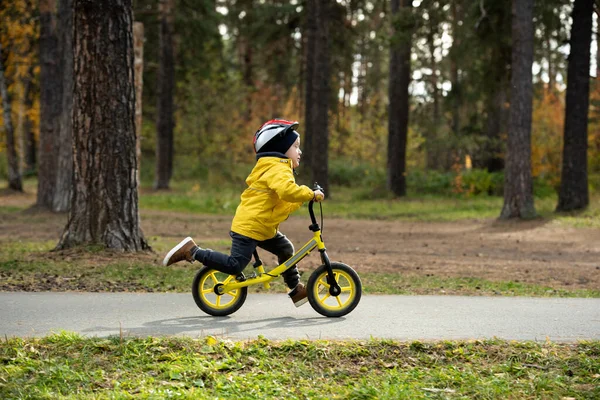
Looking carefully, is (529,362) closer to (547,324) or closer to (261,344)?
(547,324)

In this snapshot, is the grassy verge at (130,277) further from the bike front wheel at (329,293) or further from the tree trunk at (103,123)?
the bike front wheel at (329,293)

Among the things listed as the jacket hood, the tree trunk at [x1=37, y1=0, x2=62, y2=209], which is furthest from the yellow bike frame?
the tree trunk at [x1=37, y1=0, x2=62, y2=209]

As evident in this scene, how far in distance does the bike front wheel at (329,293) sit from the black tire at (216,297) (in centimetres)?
65

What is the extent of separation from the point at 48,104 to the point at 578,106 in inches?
553

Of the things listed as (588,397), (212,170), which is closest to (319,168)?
(212,170)

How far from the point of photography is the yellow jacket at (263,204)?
6707 millimetres

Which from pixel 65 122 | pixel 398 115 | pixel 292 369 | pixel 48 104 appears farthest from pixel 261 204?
pixel 398 115

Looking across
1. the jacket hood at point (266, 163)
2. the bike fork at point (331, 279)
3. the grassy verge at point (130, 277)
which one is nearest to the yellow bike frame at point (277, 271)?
the bike fork at point (331, 279)

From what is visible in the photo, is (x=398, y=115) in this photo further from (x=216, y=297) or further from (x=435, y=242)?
(x=216, y=297)

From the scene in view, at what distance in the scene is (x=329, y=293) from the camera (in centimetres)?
691

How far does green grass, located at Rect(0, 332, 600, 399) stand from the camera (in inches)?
197

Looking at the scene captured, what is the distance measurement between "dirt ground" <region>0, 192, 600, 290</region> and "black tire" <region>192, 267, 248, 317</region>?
363 cm

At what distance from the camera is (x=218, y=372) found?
5.30 metres

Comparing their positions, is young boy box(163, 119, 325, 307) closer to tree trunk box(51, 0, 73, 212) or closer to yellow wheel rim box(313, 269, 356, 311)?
yellow wheel rim box(313, 269, 356, 311)
